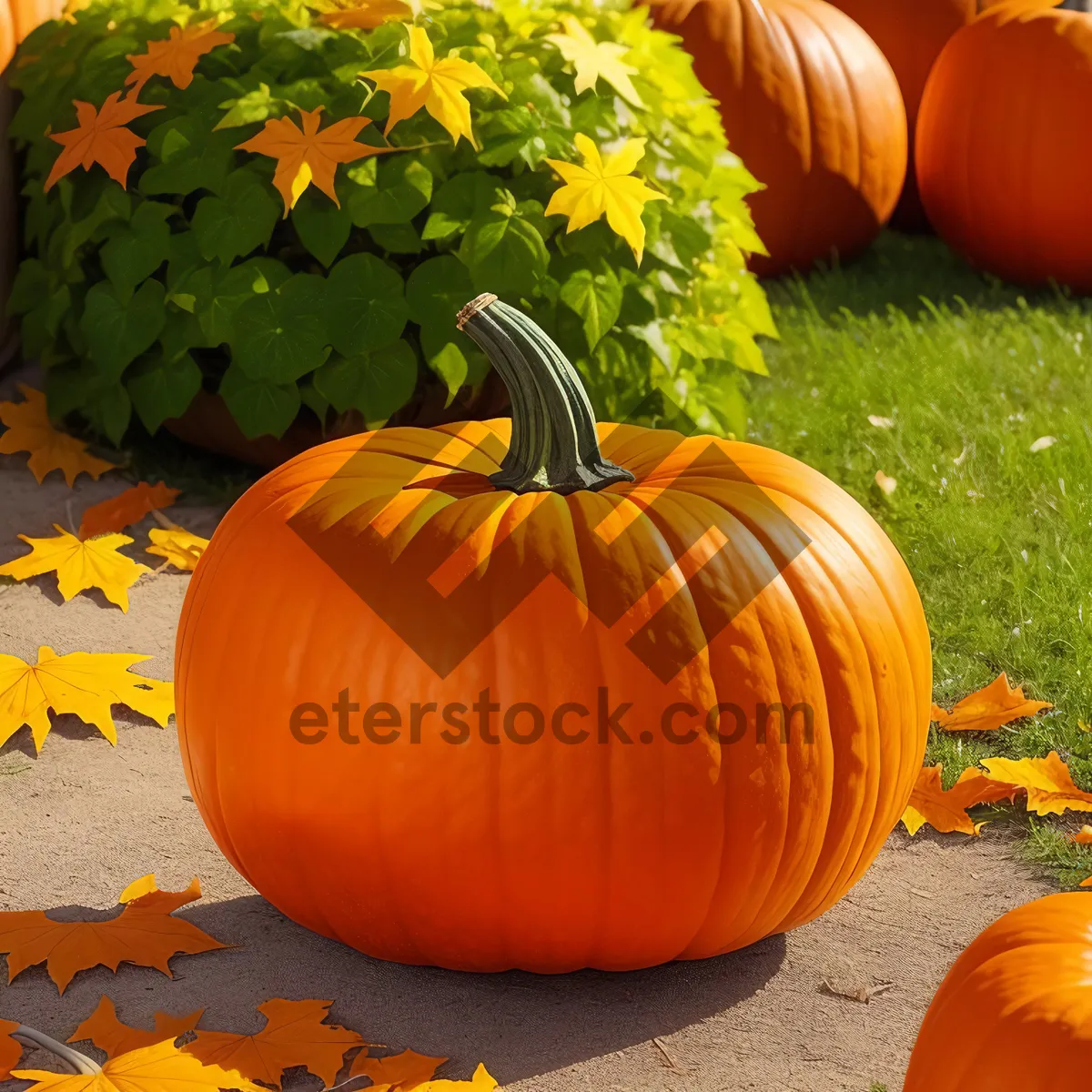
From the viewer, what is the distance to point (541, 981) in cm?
218

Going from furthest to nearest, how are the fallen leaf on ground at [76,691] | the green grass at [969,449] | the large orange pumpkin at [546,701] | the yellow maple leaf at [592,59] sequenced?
the yellow maple leaf at [592,59] < the green grass at [969,449] < the fallen leaf on ground at [76,691] < the large orange pumpkin at [546,701]

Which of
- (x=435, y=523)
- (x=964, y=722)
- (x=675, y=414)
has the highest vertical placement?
(x=435, y=523)

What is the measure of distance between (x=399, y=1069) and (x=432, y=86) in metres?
2.23

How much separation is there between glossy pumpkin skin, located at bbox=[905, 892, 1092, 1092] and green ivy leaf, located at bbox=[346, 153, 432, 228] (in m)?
2.21

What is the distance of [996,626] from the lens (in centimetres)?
315

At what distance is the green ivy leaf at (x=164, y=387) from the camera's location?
359 cm

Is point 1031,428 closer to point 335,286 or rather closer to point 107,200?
point 335,286

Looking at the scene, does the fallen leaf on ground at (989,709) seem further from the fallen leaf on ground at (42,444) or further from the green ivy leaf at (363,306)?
the fallen leaf on ground at (42,444)

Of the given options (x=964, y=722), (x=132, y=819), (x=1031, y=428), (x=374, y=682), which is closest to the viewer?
(x=374, y=682)

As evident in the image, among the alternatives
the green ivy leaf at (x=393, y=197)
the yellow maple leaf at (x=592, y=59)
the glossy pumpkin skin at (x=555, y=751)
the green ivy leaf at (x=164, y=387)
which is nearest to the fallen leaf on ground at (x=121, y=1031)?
the glossy pumpkin skin at (x=555, y=751)

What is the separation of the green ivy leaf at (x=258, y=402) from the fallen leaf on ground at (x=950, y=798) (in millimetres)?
1648

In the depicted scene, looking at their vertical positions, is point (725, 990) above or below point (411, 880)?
below

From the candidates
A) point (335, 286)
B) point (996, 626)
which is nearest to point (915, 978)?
point (996, 626)

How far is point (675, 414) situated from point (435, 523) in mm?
1730
